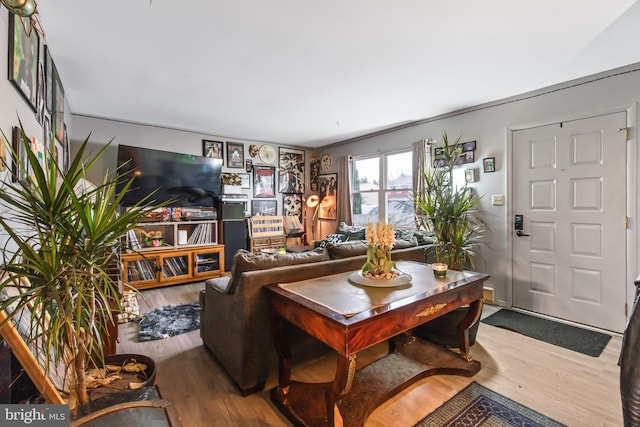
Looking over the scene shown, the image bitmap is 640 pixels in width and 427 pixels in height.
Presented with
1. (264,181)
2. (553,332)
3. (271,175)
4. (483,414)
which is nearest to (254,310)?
(483,414)

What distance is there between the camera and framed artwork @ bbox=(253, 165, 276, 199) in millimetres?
5387

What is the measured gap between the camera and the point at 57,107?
2.65m

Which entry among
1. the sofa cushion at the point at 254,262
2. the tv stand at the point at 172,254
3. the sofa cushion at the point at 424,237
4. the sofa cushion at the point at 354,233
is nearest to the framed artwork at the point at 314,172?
the sofa cushion at the point at 354,233

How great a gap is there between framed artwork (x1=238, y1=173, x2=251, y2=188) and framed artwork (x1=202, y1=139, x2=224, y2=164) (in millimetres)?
457

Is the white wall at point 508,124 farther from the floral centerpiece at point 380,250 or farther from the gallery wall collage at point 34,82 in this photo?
the gallery wall collage at point 34,82

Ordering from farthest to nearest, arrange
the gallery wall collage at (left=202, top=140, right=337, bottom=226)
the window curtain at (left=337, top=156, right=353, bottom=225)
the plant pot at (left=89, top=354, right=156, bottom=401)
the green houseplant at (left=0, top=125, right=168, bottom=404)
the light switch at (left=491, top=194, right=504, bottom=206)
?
the window curtain at (left=337, top=156, right=353, bottom=225) < the gallery wall collage at (left=202, top=140, right=337, bottom=226) < the light switch at (left=491, top=194, right=504, bottom=206) < the plant pot at (left=89, top=354, right=156, bottom=401) < the green houseplant at (left=0, top=125, right=168, bottom=404)

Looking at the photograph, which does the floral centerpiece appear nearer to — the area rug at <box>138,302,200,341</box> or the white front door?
the area rug at <box>138,302,200,341</box>

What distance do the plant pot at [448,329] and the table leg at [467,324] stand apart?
0.12 m

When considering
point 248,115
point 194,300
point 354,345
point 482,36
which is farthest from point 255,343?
point 248,115

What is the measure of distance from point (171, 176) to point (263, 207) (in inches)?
67.3

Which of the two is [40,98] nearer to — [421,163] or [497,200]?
[421,163]

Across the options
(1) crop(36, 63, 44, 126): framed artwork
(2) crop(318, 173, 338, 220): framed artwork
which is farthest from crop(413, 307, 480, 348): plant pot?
(2) crop(318, 173, 338, 220): framed artwork

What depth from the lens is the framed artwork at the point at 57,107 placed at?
8.18ft

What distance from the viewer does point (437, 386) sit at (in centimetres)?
A: 194
